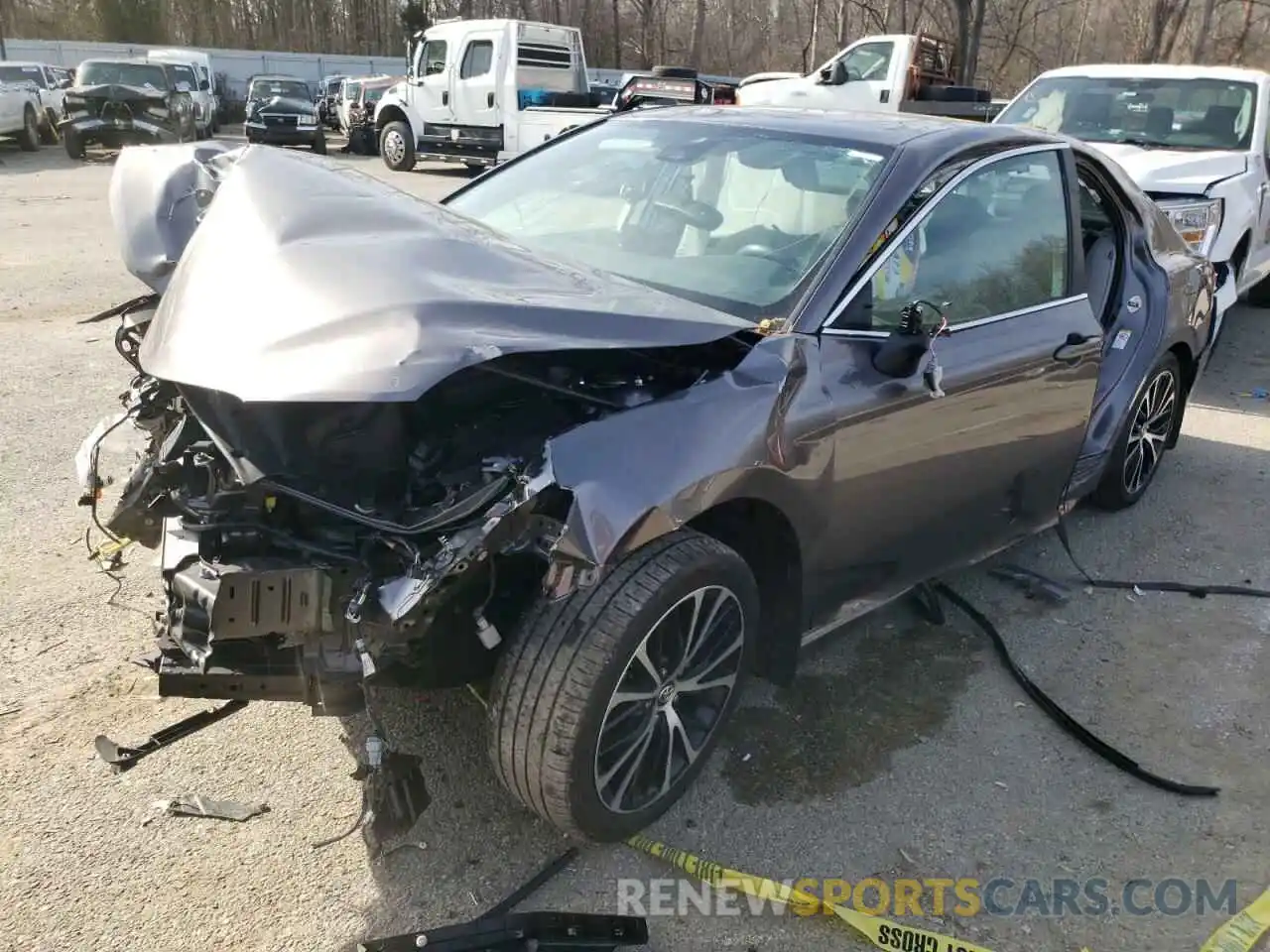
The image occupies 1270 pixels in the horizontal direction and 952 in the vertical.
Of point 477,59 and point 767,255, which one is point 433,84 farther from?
point 767,255

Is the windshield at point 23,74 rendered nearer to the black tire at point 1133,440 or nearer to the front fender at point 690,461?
the black tire at point 1133,440

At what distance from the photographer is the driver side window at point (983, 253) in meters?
3.02

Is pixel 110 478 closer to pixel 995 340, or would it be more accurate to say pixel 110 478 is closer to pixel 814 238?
pixel 814 238

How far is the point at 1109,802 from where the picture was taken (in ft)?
9.66

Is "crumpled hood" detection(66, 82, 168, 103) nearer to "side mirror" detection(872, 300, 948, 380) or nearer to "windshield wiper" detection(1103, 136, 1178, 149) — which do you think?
"windshield wiper" detection(1103, 136, 1178, 149)

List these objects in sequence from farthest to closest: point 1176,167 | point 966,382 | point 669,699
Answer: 1. point 1176,167
2. point 966,382
3. point 669,699

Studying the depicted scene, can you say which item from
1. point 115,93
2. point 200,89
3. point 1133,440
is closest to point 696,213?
point 1133,440

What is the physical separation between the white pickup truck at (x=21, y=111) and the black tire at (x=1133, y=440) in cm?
2233

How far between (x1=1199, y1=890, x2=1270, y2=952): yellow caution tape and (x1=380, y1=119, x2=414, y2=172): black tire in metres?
18.6

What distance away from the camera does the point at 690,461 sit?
239 centimetres

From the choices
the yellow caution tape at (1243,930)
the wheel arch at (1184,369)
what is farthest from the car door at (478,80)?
the yellow caution tape at (1243,930)

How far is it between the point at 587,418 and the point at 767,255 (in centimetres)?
97

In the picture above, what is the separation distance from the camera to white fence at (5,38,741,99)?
38.5 meters

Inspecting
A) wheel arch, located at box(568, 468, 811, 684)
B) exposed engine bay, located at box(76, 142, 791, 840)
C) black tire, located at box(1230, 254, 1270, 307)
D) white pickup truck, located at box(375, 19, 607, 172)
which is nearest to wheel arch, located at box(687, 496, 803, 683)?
wheel arch, located at box(568, 468, 811, 684)
